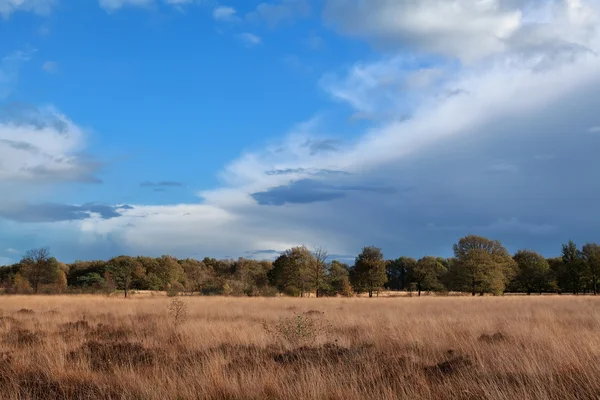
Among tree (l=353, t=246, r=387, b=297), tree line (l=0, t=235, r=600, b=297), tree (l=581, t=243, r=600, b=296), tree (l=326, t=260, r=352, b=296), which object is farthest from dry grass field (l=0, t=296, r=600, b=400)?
tree (l=581, t=243, r=600, b=296)

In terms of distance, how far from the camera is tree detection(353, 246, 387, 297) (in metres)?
68.4

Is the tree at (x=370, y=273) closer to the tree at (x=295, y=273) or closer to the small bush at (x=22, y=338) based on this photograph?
the tree at (x=295, y=273)

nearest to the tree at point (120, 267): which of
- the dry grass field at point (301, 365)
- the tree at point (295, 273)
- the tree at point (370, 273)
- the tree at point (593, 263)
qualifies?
the tree at point (295, 273)

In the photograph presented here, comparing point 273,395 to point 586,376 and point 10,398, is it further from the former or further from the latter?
point 586,376

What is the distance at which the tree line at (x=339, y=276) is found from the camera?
59156mm

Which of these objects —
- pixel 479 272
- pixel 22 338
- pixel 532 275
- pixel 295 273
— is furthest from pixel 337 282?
pixel 22 338

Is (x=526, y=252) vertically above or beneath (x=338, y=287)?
above

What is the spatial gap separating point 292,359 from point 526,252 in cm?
9646

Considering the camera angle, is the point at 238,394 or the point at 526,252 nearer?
the point at 238,394

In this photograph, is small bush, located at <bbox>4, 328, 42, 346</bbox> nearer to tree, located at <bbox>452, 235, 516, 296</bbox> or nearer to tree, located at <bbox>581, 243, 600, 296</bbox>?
tree, located at <bbox>452, 235, 516, 296</bbox>

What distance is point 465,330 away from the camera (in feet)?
45.6

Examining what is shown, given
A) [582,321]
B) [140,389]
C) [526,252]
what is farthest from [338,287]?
[140,389]

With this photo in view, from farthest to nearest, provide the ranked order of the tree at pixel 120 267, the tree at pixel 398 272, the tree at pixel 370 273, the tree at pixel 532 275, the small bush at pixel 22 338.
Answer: the tree at pixel 398 272, the tree at pixel 532 275, the tree at pixel 120 267, the tree at pixel 370 273, the small bush at pixel 22 338

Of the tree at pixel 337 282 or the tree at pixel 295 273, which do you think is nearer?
the tree at pixel 295 273
